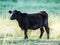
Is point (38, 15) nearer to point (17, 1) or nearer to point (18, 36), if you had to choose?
point (18, 36)

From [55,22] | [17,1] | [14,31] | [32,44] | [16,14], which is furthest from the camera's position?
[17,1]

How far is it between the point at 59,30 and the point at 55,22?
3.13 m

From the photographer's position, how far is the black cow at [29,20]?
58.1 feet

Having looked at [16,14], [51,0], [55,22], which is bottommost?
[51,0]

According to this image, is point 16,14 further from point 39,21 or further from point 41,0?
point 41,0

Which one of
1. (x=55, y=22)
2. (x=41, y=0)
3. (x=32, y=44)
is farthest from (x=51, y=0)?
(x=32, y=44)

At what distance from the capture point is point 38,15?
18516 mm

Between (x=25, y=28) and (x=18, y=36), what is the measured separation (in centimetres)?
60

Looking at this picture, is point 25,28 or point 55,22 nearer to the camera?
point 25,28

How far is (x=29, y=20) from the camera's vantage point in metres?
18.1

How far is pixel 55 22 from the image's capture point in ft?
76.4

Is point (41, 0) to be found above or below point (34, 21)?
below

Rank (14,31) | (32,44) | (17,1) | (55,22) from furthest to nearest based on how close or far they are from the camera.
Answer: (17,1)
(55,22)
(14,31)
(32,44)

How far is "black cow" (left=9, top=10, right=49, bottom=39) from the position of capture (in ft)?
58.1
